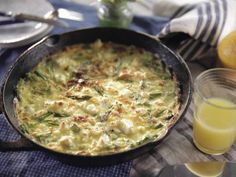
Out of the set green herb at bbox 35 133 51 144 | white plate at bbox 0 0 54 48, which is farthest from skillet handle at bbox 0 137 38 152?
white plate at bbox 0 0 54 48

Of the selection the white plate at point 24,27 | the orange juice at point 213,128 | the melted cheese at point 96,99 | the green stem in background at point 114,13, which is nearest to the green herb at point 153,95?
the melted cheese at point 96,99

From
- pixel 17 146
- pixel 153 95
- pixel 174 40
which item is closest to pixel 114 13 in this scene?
pixel 174 40

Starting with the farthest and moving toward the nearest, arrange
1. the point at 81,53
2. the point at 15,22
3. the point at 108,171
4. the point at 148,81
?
the point at 15,22 → the point at 81,53 → the point at 148,81 → the point at 108,171

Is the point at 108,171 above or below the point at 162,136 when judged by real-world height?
below

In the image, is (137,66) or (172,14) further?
(172,14)

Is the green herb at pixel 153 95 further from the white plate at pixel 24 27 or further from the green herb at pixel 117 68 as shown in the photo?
the white plate at pixel 24 27

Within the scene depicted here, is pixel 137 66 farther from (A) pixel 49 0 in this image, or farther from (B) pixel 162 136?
(A) pixel 49 0

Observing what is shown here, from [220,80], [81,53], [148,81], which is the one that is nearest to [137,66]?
[148,81]
